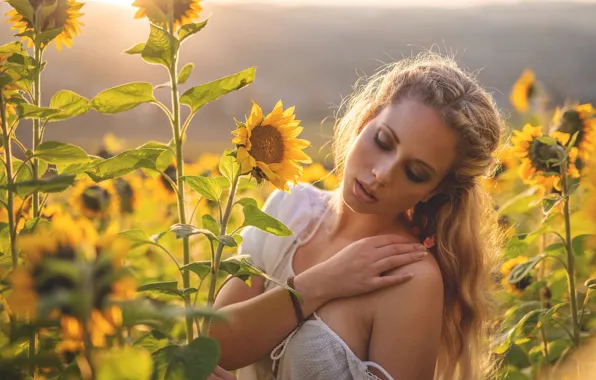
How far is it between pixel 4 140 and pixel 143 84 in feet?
0.78

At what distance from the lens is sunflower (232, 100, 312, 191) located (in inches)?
47.2

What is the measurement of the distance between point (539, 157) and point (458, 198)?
10.2 inches

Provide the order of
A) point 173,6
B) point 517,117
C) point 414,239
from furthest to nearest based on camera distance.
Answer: point 517,117, point 414,239, point 173,6

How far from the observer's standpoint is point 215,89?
1210mm

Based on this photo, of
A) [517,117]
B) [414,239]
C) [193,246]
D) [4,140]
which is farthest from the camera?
[517,117]

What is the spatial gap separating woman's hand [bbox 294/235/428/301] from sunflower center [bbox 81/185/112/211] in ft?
2.28

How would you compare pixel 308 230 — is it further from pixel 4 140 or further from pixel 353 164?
pixel 4 140

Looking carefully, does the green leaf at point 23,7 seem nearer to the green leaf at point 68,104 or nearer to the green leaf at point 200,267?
the green leaf at point 68,104

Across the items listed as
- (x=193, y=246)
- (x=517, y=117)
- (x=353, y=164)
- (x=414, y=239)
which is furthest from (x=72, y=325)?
(x=517, y=117)

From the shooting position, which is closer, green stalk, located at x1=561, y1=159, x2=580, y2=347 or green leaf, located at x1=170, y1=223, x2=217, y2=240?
green leaf, located at x1=170, y1=223, x2=217, y2=240

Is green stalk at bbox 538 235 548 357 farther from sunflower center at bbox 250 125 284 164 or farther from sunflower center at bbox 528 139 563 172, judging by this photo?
sunflower center at bbox 250 125 284 164

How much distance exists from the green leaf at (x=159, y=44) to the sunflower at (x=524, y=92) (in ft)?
11.8

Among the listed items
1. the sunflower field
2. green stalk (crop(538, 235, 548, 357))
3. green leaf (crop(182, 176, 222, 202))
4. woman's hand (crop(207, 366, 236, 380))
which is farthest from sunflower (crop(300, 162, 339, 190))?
green leaf (crop(182, 176, 222, 202))

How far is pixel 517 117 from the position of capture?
4.36 metres
